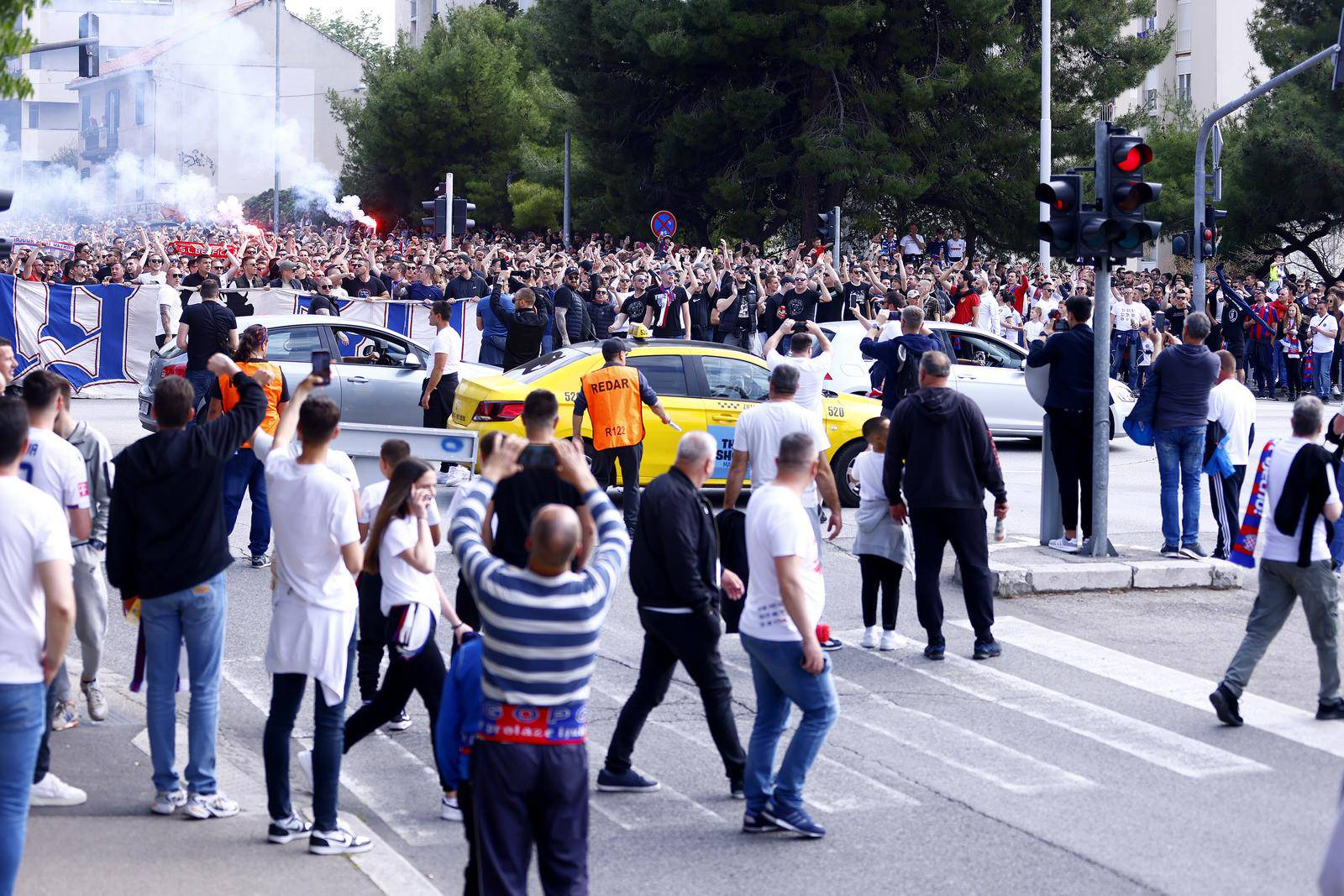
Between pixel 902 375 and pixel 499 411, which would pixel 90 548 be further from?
pixel 902 375

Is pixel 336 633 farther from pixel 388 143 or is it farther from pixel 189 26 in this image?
pixel 189 26

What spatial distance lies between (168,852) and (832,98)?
3494 centimetres

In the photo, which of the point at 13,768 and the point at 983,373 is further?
the point at 983,373

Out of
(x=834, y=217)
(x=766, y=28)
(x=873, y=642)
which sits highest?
(x=766, y=28)

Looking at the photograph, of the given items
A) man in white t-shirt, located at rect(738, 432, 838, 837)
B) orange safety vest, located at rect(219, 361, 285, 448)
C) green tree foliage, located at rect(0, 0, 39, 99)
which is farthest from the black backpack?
man in white t-shirt, located at rect(738, 432, 838, 837)

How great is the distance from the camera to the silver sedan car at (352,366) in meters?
16.5

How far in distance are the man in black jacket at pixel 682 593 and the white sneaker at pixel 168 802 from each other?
1784 millimetres

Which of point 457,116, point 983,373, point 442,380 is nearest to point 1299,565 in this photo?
point 442,380

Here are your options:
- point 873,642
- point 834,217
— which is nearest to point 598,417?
point 873,642

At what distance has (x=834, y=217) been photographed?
31.9 meters

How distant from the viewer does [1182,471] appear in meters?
12.4

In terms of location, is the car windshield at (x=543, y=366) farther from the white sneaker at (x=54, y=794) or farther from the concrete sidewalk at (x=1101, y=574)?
the white sneaker at (x=54, y=794)

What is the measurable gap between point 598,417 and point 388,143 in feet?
168

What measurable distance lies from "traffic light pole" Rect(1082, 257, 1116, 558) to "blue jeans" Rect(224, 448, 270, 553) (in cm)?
587
